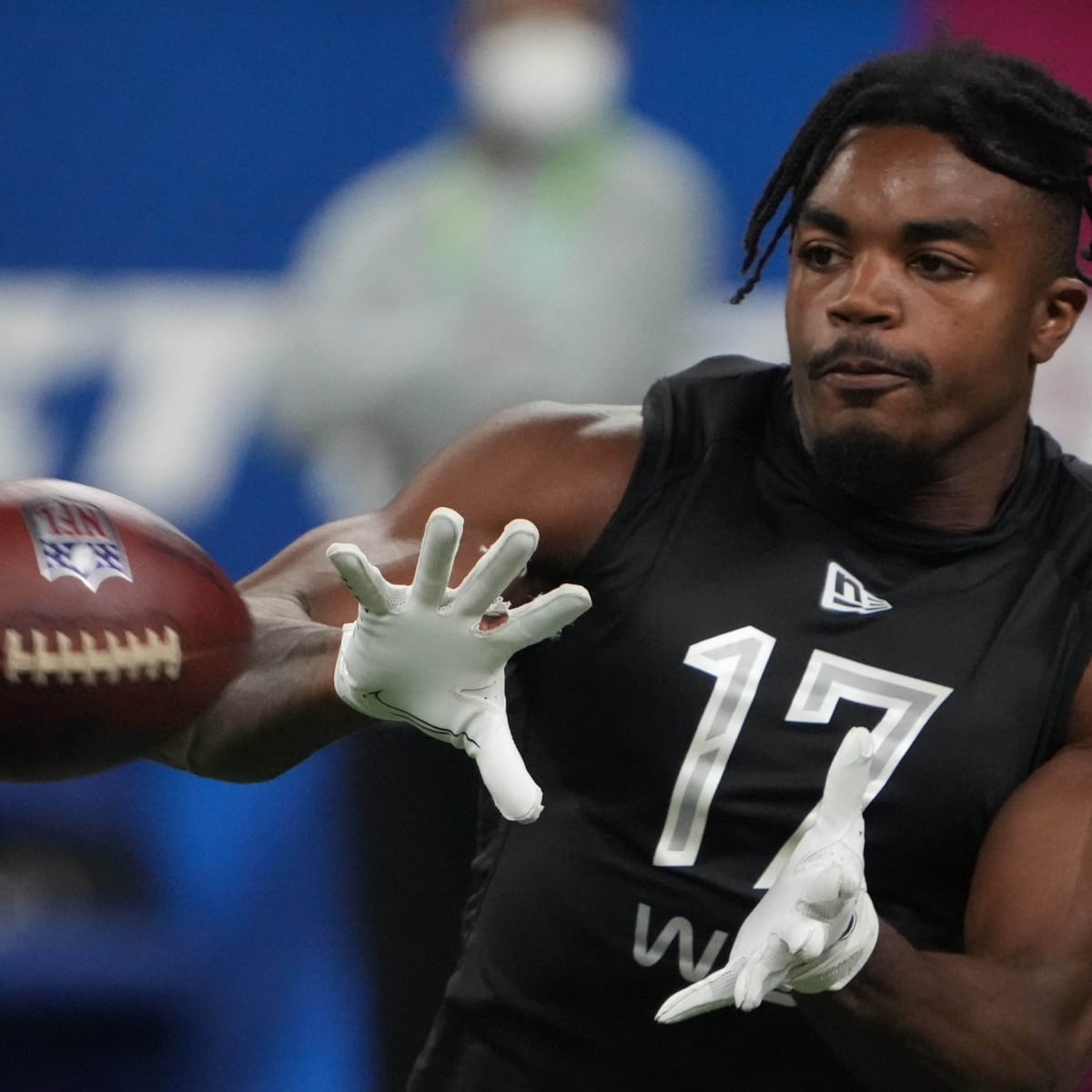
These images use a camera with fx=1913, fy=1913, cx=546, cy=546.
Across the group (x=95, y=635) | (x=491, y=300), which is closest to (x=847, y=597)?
(x=95, y=635)

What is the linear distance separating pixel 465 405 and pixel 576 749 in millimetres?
1087

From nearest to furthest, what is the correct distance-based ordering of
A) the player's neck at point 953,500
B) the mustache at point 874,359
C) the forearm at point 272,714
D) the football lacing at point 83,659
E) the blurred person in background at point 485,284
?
the football lacing at point 83,659 → the forearm at point 272,714 → the mustache at point 874,359 → the player's neck at point 953,500 → the blurred person in background at point 485,284

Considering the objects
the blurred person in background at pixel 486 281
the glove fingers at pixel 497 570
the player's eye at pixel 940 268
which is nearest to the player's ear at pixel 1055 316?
the player's eye at pixel 940 268

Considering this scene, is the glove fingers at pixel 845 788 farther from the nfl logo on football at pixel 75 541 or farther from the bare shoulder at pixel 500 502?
the nfl logo on football at pixel 75 541

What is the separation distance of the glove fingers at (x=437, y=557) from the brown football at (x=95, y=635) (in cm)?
24

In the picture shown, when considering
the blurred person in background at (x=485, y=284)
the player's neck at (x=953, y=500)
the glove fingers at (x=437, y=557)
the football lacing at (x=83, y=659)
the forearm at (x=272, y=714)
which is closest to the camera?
the glove fingers at (x=437, y=557)

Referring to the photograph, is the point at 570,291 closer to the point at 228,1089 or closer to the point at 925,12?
the point at 925,12

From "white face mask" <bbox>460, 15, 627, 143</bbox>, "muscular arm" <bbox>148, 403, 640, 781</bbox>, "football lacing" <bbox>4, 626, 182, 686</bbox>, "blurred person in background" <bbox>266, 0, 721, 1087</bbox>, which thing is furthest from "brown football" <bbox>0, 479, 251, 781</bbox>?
"white face mask" <bbox>460, 15, 627, 143</bbox>

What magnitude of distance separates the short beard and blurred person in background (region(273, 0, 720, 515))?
3.48 feet

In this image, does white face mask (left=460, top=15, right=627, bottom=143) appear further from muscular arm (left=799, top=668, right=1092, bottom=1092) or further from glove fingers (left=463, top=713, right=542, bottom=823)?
glove fingers (left=463, top=713, right=542, bottom=823)

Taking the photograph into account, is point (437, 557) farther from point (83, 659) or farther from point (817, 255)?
point (817, 255)

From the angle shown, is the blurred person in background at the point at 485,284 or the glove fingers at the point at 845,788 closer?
the glove fingers at the point at 845,788

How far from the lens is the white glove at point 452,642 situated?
4.49 feet

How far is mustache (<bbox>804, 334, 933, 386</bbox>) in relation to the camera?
1765 mm
